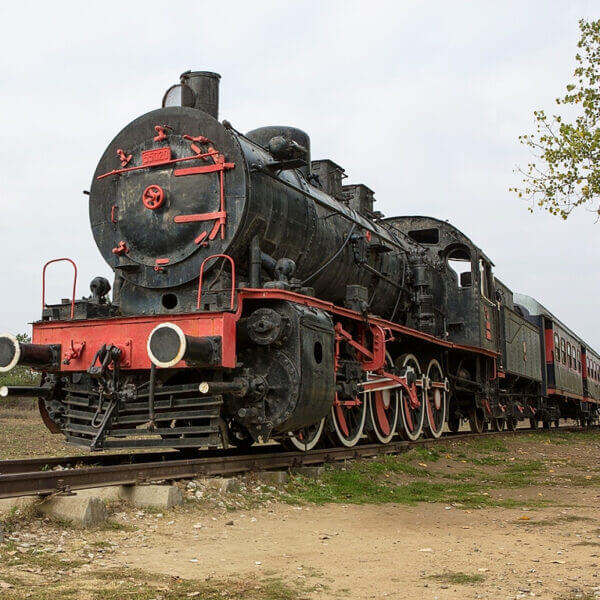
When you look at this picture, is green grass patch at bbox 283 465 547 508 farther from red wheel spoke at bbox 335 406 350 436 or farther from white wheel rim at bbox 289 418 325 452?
red wheel spoke at bbox 335 406 350 436

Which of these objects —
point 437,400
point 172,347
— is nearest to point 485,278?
point 437,400

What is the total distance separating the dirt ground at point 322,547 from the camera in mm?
3717

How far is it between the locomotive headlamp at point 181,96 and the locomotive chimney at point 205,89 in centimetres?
6

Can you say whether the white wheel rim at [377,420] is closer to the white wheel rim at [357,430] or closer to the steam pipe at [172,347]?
the white wheel rim at [357,430]

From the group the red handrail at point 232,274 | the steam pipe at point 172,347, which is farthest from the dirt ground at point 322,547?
the red handrail at point 232,274

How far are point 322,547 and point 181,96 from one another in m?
5.12

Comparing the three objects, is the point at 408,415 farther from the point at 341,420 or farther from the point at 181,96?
the point at 181,96

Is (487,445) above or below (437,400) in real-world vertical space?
below

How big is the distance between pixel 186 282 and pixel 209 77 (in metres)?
2.42

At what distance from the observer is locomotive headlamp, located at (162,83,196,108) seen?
7832mm

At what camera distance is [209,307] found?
677 cm

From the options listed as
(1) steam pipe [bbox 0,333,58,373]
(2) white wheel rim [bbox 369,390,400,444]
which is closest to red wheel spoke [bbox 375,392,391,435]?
(2) white wheel rim [bbox 369,390,400,444]

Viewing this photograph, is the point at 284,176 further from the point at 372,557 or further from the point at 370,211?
the point at 372,557

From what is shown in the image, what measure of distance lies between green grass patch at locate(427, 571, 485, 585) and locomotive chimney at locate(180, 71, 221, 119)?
5.48m
